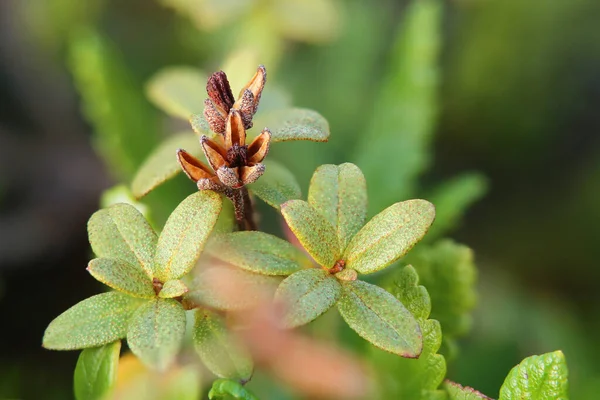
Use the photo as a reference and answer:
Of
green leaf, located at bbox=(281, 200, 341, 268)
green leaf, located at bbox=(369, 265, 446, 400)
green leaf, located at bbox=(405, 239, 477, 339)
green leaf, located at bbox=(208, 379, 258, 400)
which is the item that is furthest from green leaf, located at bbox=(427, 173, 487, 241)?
green leaf, located at bbox=(208, 379, 258, 400)

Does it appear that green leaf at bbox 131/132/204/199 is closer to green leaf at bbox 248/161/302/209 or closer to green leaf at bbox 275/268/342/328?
green leaf at bbox 248/161/302/209

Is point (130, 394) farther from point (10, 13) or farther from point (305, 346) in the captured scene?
point (10, 13)

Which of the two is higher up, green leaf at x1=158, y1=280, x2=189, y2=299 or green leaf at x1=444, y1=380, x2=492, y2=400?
green leaf at x1=158, y1=280, x2=189, y2=299

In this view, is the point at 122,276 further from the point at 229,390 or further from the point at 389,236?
the point at 389,236

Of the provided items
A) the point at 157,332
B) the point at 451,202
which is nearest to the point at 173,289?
the point at 157,332

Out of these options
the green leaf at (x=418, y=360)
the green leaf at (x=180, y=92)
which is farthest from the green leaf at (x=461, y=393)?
the green leaf at (x=180, y=92)

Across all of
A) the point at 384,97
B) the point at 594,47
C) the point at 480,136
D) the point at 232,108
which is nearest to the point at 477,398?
the point at 232,108

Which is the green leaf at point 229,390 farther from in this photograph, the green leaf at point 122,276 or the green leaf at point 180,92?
the green leaf at point 180,92
